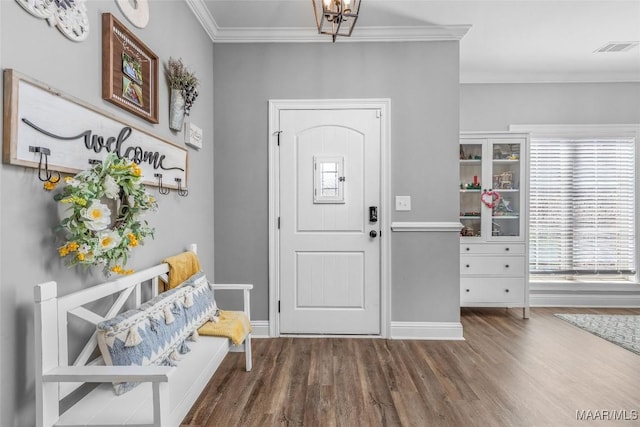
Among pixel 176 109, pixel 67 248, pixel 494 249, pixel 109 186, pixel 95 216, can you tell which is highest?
pixel 176 109

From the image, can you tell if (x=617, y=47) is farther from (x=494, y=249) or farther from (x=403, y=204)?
(x=403, y=204)

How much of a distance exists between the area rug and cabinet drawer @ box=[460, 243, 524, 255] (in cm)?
84

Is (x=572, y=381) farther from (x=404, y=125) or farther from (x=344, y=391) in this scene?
(x=404, y=125)

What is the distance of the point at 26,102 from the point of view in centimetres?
114

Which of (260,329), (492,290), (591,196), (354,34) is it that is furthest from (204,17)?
(591,196)

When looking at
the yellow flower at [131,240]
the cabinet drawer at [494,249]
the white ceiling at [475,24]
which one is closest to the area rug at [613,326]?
the cabinet drawer at [494,249]

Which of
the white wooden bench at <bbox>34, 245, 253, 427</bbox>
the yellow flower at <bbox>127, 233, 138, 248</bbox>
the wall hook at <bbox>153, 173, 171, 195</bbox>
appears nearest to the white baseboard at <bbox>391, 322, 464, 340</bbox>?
the white wooden bench at <bbox>34, 245, 253, 427</bbox>

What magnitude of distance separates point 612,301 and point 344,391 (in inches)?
150

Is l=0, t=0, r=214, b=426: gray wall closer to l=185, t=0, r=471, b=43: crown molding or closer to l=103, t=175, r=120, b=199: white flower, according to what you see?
l=103, t=175, r=120, b=199: white flower

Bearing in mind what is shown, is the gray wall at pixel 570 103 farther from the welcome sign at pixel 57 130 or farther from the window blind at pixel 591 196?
the welcome sign at pixel 57 130

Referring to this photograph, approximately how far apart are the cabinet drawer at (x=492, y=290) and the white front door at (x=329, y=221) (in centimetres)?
125

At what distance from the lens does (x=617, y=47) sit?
3.39 metres

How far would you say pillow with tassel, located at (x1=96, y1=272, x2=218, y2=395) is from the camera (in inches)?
51.9
